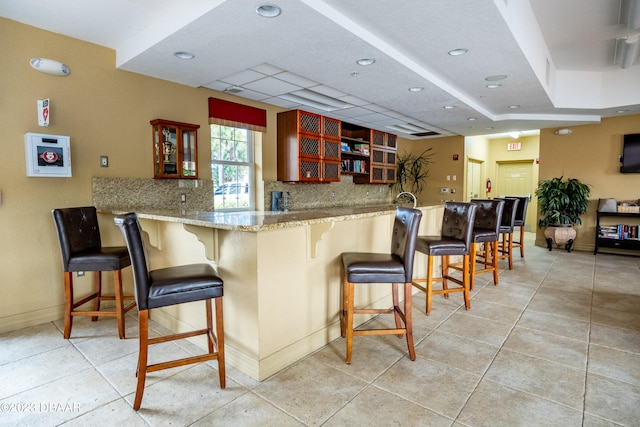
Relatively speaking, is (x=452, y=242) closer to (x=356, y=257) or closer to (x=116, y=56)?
(x=356, y=257)

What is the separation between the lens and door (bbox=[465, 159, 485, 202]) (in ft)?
27.3

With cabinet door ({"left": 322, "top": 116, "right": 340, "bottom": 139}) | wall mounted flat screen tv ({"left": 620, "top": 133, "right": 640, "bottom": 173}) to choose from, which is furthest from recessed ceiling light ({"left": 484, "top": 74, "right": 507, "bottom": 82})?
wall mounted flat screen tv ({"left": 620, "top": 133, "right": 640, "bottom": 173})

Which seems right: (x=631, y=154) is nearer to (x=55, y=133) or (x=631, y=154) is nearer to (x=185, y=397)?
(x=185, y=397)

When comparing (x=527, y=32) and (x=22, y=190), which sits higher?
(x=527, y=32)

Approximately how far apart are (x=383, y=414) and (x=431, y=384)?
0.43 metres

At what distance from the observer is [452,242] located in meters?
3.19

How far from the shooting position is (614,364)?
7.40 ft

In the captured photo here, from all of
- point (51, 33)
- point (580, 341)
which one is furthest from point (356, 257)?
point (51, 33)

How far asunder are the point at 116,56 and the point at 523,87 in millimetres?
4684

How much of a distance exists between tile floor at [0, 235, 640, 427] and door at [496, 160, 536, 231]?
7.01 meters

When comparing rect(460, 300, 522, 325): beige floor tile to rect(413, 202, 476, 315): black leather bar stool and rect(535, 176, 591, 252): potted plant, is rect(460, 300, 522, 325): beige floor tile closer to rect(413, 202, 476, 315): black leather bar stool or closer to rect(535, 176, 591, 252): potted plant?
rect(413, 202, 476, 315): black leather bar stool

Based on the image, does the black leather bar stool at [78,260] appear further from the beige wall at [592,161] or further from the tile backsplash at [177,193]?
the beige wall at [592,161]

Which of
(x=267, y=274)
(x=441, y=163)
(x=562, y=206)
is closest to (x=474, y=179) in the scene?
(x=441, y=163)

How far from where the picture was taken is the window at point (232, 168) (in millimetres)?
4500
